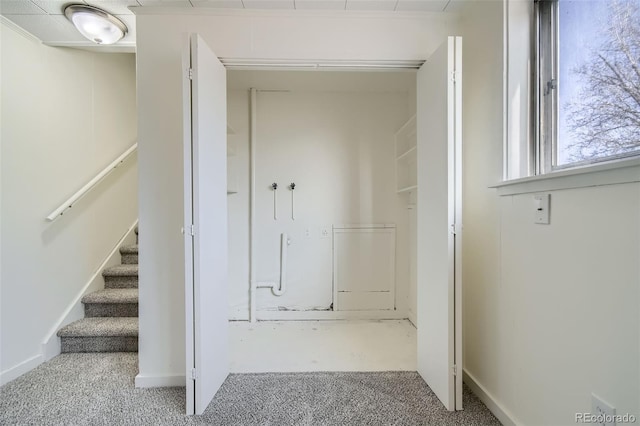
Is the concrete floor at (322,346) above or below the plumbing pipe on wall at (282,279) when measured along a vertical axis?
below

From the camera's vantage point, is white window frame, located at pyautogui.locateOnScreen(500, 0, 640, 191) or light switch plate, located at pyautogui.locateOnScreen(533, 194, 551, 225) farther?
white window frame, located at pyautogui.locateOnScreen(500, 0, 640, 191)

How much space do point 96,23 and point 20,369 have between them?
2.31 metres

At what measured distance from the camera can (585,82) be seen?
3.89ft

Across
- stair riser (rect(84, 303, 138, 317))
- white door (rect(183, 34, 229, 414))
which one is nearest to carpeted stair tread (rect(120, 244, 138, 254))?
stair riser (rect(84, 303, 138, 317))

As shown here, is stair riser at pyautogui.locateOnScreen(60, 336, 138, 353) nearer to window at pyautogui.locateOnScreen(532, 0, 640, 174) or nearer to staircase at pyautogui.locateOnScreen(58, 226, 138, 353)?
staircase at pyautogui.locateOnScreen(58, 226, 138, 353)

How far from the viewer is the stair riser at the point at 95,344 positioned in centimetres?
215

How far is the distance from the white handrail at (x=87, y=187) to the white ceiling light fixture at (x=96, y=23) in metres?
1.05

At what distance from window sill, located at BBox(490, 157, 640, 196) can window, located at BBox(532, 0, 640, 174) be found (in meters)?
0.18

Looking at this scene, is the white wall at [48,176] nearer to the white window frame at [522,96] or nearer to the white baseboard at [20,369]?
the white baseboard at [20,369]

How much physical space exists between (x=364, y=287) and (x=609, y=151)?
2.17m

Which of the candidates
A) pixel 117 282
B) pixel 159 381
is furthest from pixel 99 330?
pixel 159 381

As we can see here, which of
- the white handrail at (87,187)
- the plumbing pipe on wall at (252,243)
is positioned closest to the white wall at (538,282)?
the plumbing pipe on wall at (252,243)

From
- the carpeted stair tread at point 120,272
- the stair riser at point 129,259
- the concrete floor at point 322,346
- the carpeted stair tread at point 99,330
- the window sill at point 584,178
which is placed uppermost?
the window sill at point 584,178

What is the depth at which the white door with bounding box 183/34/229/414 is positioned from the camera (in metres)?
1.48
